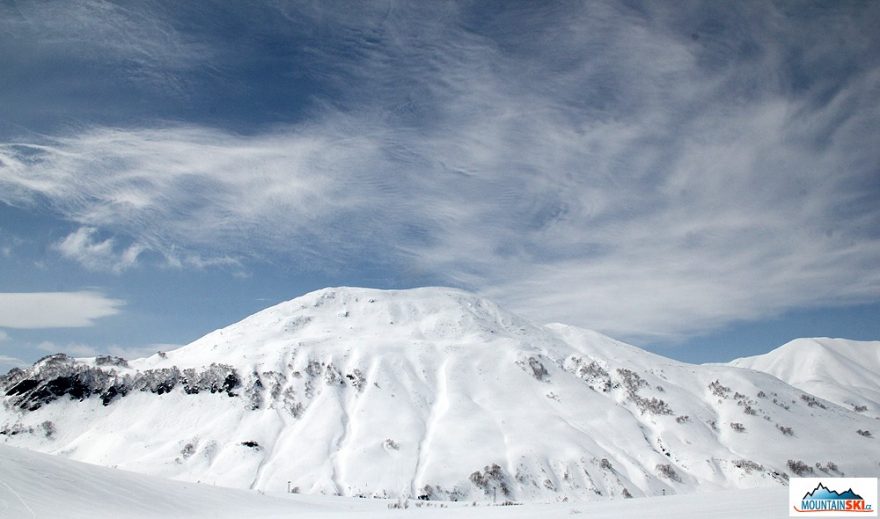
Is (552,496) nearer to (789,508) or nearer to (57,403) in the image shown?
(789,508)

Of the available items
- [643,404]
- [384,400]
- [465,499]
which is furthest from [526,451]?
[643,404]

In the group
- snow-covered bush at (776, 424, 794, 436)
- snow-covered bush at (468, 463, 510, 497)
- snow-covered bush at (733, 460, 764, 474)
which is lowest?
snow-covered bush at (468, 463, 510, 497)

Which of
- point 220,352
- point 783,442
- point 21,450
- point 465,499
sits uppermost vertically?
point 220,352

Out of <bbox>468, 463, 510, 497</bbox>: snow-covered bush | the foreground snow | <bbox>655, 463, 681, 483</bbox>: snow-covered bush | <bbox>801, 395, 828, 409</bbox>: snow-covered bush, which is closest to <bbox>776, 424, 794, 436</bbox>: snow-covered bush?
<bbox>801, 395, 828, 409</bbox>: snow-covered bush

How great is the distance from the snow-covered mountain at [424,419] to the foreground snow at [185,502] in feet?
137

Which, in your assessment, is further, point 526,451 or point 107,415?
point 107,415

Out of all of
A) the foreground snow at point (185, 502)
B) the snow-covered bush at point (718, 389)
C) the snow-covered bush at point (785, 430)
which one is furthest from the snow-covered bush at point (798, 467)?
the foreground snow at point (185, 502)

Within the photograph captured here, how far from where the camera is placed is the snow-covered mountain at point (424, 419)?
63719 millimetres

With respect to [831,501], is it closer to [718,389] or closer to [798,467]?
[798,467]

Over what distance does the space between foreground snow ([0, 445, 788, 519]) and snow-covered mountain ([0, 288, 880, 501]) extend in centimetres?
4169

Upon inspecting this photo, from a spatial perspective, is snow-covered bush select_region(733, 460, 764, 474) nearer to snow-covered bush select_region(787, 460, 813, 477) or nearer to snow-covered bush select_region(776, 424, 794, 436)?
snow-covered bush select_region(787, 460, 813, 477)

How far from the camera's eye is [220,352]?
95.1 m

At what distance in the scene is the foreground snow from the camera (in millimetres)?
11273

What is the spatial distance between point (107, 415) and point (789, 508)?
297 feet
